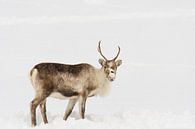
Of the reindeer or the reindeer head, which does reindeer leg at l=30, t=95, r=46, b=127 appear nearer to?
the reindeer

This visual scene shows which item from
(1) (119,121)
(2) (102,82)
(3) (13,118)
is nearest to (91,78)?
(2) (102,82)

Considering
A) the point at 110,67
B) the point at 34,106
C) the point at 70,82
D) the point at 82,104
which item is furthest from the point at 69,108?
the point at 110,67


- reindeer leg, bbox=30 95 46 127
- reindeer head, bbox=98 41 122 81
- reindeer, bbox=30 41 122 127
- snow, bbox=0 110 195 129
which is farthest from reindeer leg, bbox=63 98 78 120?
reindeer head, bbox=98 41 122 81

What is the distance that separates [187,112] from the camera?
1238cm

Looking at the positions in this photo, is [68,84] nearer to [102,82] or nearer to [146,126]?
[102,82]

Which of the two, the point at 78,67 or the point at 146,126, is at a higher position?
the point at 78,67

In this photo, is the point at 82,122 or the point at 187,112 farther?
the point at 187,112

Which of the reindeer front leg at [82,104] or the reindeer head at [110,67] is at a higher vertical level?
the reindeer head at [110,67]

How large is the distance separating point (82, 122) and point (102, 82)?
3.29 ft

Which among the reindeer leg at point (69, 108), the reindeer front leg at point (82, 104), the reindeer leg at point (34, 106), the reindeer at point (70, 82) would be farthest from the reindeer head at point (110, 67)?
the reindeer leg at point (34, 106)

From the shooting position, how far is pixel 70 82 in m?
11.4

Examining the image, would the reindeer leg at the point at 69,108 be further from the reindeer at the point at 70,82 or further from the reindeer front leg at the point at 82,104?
the reindeer front leg at the point at 82,104

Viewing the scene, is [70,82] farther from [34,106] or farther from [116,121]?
[116,121]

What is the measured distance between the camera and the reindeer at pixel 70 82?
36.6ft
